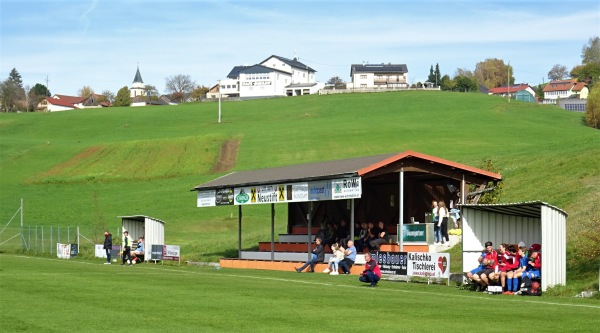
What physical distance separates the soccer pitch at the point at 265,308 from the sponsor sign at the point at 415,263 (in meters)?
1.27

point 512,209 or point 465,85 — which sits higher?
point 465,85

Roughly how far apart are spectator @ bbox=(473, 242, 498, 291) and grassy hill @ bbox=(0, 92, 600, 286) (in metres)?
3.63

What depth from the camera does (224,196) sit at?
4003cm

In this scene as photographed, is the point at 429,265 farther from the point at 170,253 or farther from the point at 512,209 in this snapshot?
the point at 170,253

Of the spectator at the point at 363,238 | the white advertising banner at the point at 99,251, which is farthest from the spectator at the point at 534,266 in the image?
the white advertising banner at the point at 99,251

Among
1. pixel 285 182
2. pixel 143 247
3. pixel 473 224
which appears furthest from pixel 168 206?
pixel 473 224

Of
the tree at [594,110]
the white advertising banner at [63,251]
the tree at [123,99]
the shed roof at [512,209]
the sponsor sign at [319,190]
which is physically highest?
the tree at [123,99]

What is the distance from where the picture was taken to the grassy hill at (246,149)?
161 ft

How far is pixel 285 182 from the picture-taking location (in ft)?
117

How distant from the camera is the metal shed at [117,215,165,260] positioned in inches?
1668

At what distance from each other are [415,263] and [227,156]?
→ 5821 centimetres

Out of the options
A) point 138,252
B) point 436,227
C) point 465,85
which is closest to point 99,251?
point 138,252

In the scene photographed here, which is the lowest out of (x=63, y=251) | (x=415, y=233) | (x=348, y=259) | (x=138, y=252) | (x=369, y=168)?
(x=63, y=251)

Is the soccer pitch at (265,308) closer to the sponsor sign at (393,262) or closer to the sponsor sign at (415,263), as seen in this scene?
the sponsor sign at (415,263)
